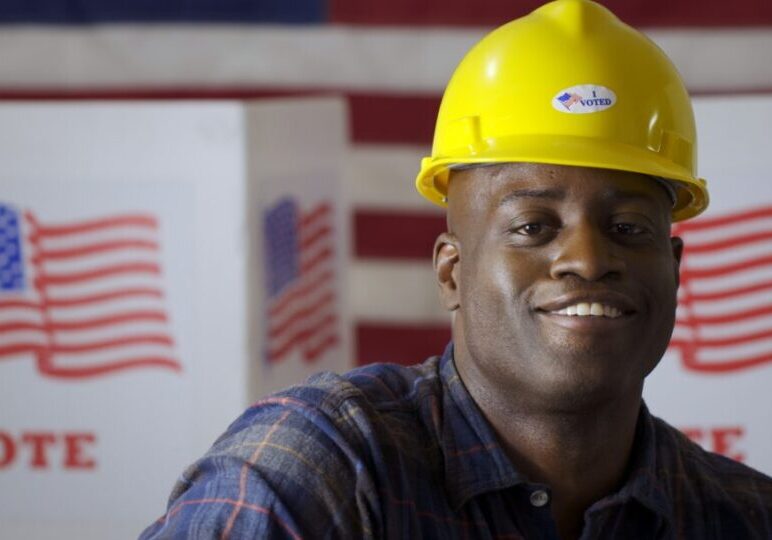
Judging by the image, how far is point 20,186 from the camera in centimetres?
220

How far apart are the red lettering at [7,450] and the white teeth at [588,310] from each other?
117cm

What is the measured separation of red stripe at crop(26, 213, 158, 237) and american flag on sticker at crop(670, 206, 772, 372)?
760mm

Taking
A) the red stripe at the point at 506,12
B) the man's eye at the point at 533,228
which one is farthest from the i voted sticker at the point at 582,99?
the red stripe at the point at 506,12

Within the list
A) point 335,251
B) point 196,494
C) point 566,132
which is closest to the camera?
point 196,494

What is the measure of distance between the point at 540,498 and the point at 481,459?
63mm

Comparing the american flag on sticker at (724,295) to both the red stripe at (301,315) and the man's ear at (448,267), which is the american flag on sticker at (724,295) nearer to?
the red stripe at (301,315)

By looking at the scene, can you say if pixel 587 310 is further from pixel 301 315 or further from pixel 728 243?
pixel 301 315

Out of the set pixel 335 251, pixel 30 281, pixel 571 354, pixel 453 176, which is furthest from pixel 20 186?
pixel 571 354

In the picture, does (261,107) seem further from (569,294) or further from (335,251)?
(569,294)

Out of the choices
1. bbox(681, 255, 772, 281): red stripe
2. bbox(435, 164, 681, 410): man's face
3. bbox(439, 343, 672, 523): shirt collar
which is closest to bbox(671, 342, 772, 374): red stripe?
bbox(681, 255, 772, 281): red stripe

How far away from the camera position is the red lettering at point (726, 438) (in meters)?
2.15

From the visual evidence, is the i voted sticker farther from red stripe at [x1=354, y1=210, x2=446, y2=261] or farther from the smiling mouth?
red stripe at [x1=354, y1=210, x2=446, y2=261]

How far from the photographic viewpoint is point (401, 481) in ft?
4.24

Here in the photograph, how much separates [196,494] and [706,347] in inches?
43.9
